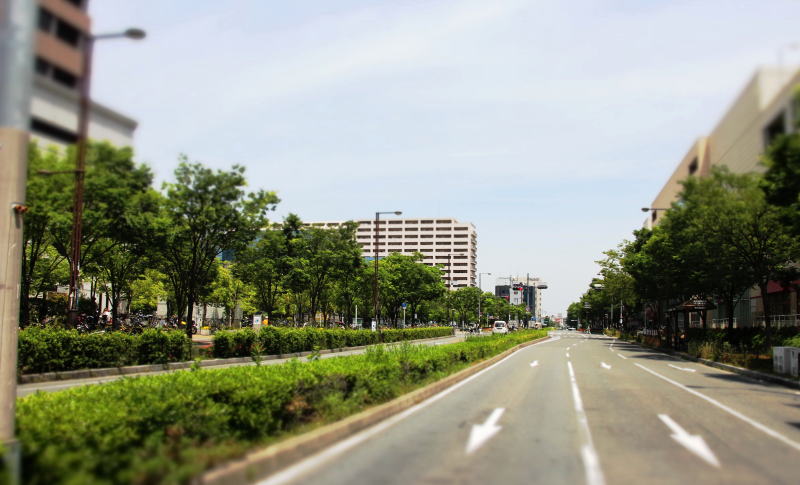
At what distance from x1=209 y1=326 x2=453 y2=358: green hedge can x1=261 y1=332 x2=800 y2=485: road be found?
12575 millimetres

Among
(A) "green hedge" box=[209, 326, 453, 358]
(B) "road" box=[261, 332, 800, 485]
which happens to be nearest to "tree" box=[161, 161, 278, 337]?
(A) "green hedge" box=[209, 326, 453, 358]

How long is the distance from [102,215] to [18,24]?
17.9 m

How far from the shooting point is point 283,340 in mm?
28938

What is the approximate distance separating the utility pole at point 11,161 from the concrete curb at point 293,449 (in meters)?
2.05

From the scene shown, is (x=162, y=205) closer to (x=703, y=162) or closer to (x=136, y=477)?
(x=703, y=162)

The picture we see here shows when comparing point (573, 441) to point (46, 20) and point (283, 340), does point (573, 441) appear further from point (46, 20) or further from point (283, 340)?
A: point (283, 340)

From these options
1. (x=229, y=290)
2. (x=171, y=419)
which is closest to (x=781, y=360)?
(x=171, y=419)

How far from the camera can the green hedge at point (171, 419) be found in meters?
4.98

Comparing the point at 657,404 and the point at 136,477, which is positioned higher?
the point at 136,477

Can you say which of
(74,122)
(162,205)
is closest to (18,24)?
(74,122)

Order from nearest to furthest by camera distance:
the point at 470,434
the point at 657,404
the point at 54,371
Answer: the point at 470,434 < the point at 657,404 < the point at 54,371

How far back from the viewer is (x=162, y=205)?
25.3 meters

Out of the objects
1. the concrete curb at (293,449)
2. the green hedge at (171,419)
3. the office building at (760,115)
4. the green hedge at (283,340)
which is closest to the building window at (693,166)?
the office building at (760,115)

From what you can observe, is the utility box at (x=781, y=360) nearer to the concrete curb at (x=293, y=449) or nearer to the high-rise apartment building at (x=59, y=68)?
the concrete curb at (x=293, y=449)
